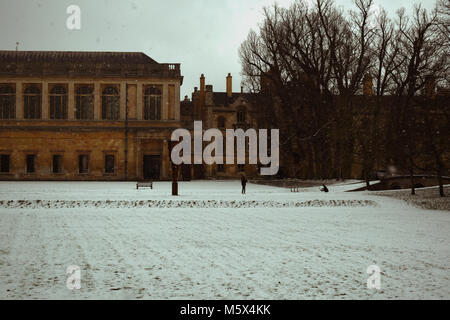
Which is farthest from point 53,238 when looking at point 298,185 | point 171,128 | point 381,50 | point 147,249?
point 171,128

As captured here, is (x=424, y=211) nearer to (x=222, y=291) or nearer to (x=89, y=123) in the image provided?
(x=222, y=291)

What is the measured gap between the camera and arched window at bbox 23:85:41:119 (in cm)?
5481

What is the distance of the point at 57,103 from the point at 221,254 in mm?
48747

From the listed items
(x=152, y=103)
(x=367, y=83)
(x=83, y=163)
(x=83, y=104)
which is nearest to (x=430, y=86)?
(x=367, y=83)

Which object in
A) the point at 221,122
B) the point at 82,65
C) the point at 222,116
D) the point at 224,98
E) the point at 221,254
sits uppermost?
the point at 82,65

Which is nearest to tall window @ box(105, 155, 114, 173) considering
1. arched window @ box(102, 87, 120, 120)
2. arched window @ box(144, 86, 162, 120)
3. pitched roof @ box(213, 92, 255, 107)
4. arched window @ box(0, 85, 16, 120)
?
arched window @ box(102, 87, 120, 120)

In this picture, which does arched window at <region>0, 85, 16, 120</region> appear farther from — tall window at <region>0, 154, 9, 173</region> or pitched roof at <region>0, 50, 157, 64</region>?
tall window at <region>0, 154, 9, 173</region>

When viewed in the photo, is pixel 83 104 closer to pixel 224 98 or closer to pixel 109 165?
pixel 109 165

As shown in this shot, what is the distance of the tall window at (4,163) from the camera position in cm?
5403

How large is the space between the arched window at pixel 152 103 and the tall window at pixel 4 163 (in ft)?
47.6

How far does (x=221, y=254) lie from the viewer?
33.3ft

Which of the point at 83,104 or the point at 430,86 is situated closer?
the point at 430,86

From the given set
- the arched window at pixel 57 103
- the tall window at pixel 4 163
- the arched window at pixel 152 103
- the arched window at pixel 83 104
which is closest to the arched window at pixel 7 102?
the arched window at pixel 57 103

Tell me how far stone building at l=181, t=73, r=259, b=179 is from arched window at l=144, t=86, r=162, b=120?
370cm
